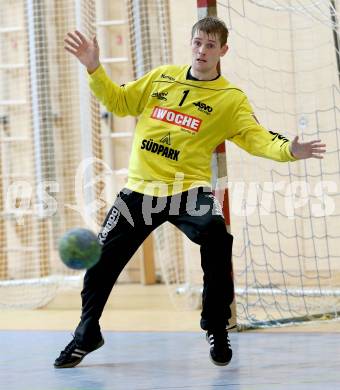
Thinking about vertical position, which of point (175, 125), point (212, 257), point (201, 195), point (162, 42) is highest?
point (162, 42)

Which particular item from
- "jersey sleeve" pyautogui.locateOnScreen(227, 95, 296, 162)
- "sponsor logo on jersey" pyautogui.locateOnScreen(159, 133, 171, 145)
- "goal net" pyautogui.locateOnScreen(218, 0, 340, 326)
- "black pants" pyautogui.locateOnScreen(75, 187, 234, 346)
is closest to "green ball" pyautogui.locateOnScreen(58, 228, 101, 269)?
"black pants" pyautogui.locateOnScreen(75, 187, 234, 346)

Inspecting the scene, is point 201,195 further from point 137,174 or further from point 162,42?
point 162,42

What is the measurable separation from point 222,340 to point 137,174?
786mm

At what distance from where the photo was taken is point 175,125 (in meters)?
3.95

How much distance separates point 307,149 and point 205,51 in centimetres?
64

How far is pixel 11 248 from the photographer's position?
24.4ft

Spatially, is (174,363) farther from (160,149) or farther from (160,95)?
(160,95)

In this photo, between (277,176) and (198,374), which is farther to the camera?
(277,176)

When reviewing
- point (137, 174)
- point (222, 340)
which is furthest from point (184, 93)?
point (222, 340)

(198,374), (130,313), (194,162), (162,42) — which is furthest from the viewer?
(162,42)

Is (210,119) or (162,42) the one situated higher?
(162,42)

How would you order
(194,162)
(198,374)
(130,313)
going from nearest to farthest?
(198,374) → (194,162) → (130,313)

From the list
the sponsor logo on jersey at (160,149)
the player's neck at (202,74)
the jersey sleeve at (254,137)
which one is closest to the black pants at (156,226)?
the sponsor logo on jersey at (160,149)

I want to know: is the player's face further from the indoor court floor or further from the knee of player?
the indoor court floor
